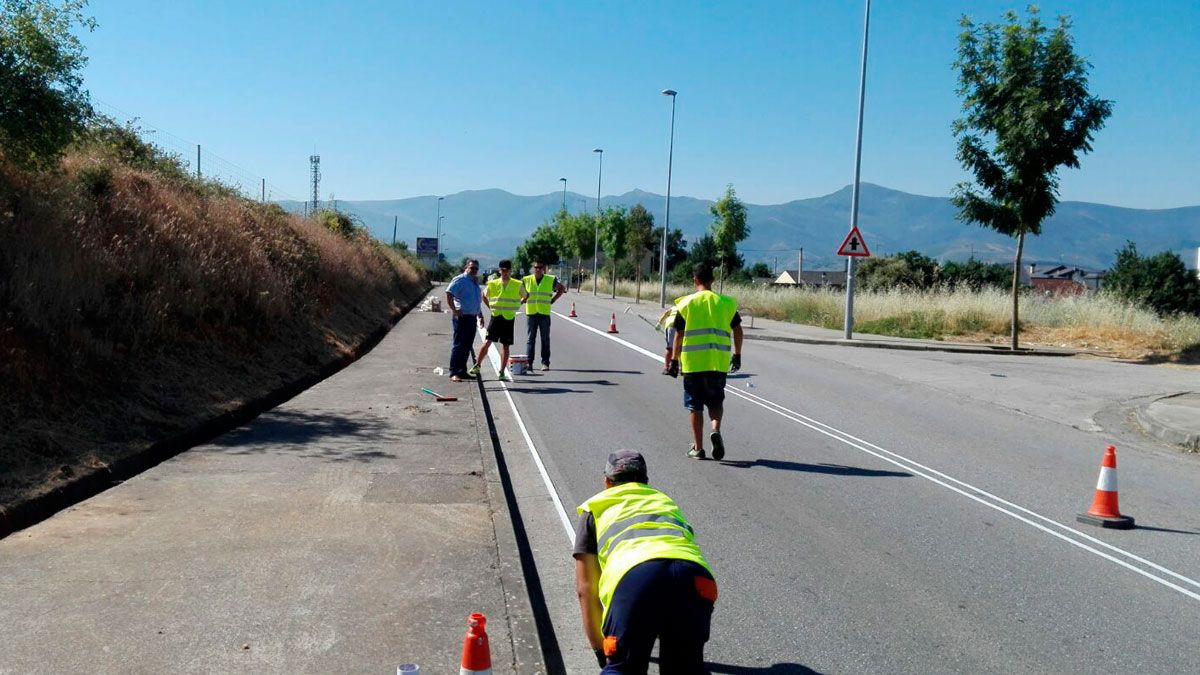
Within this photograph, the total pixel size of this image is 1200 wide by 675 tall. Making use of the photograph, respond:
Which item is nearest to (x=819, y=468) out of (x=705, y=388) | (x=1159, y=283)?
(x=705, y=388)

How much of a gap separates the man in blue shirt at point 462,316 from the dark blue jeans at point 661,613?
36.9 ft

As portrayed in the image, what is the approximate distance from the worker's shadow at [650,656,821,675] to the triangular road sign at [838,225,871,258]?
20.8 m

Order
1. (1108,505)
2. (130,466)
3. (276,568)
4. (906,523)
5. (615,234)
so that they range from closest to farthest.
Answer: (276,568), (906,523), (1108,505), (130,466), (615,234)

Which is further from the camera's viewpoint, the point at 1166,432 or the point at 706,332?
the point at 1166,432

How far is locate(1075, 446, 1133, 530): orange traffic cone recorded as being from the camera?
7473 millimetres

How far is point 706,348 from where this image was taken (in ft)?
30.7

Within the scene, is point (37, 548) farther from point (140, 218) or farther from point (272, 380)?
point (140, 218)

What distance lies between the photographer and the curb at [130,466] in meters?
6.64

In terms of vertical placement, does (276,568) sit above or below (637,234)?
below

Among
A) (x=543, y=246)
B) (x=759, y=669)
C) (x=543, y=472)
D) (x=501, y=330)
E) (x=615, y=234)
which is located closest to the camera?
(x=759, y=669)

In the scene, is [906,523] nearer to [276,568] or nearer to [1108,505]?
[1108,505]

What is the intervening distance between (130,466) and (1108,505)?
751 cm

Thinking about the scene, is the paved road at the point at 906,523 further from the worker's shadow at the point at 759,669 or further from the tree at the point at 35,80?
the tree at the point at 35,80

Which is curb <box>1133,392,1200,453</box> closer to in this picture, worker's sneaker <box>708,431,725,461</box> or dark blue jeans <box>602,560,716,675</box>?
worker's sneaker <box>708,431,725,461</box>
